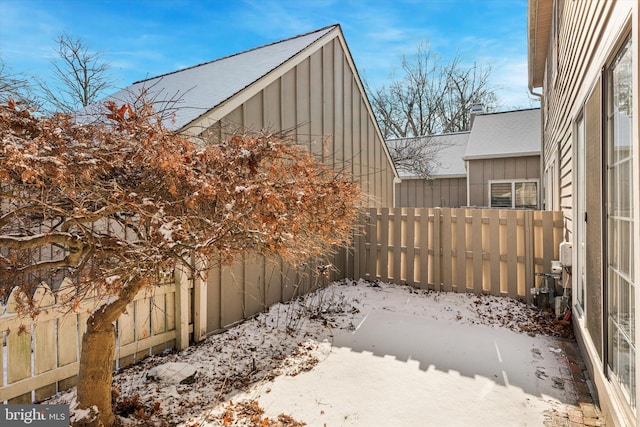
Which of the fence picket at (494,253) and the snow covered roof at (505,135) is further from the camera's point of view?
the snow covered roof at (505,135)

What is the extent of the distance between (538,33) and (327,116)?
16.7ft

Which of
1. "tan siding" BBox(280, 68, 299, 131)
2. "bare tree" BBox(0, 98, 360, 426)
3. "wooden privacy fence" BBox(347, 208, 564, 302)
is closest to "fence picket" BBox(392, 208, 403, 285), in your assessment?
"wooden privacy fence" BBox(347, 208, 564, 302)

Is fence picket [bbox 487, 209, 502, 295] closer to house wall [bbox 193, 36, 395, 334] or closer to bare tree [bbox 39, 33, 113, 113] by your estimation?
house wall [bbox 193, 36, 395, 334]

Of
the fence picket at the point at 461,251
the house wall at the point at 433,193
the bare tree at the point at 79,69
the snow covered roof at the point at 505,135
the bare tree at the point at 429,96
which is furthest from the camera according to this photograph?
the bare tree at the point at 429,96

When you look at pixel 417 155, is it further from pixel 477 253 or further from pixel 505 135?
pixel 477 253

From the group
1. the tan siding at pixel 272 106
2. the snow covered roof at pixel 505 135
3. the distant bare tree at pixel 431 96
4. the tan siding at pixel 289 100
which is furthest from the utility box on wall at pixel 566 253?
the distant bare tree at pixel 431 96

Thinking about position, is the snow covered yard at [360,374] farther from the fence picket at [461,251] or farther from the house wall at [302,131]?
the fence picket at [461,251]

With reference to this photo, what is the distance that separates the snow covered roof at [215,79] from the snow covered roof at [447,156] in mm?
8912

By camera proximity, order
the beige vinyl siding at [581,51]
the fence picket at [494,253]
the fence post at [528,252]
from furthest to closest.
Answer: the fence picket at [494,253], the fence post at [528,252], the beige vinyl siding at [581,51]

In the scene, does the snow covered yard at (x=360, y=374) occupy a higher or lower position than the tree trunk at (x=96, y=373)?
lower

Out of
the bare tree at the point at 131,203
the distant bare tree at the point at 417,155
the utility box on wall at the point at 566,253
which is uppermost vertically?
the distant bare tree at the point at 417,155

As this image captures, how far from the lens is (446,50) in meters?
19.7

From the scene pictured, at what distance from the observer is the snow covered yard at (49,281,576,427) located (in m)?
2.57

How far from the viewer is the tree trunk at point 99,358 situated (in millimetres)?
2223
